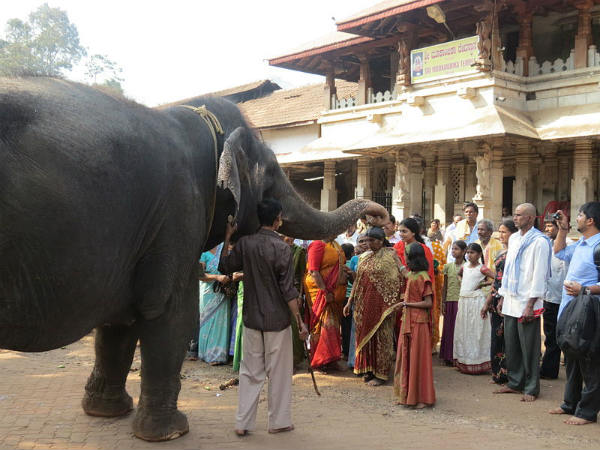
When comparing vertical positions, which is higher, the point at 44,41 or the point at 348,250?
the point at 44,41

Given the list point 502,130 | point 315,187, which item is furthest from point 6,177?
point 315,187

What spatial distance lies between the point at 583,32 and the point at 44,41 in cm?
3948

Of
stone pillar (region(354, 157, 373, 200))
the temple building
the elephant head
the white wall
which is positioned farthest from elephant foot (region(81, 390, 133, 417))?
the white wall

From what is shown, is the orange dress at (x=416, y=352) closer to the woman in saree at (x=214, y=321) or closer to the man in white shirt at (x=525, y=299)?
the man in white shirt at (x=525, y=299)

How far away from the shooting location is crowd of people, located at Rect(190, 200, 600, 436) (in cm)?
417

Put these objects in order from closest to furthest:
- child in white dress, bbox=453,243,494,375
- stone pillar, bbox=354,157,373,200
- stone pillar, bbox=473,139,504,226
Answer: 1. child in white dress, bbox=453,243,494,375
2. stone pillar, bbox=473,139,504,226
3. stone pillar, bbox=354,157,373,200

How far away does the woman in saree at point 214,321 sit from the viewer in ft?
21.9

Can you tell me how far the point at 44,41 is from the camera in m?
43.2

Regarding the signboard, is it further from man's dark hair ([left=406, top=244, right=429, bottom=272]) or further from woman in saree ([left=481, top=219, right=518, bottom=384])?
man's dark hair ([left=406, top=244, right=429, bottom=272])

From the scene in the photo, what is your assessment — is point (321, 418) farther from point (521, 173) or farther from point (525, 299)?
point (521, 173)

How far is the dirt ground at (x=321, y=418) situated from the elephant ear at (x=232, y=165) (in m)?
1.62

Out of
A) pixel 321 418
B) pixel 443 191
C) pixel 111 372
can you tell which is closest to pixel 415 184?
pixel 443 191

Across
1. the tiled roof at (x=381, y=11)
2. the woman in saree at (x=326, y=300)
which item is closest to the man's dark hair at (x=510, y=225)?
the woman in saree at (x=326, y=300)

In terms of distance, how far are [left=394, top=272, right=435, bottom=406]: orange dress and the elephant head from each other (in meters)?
0.77
